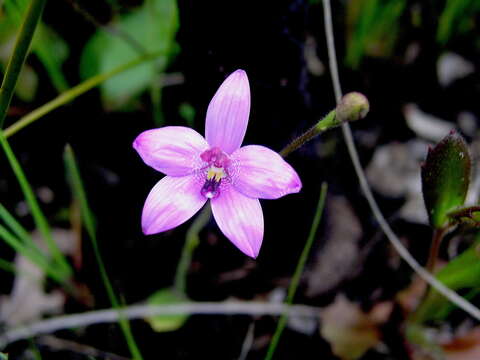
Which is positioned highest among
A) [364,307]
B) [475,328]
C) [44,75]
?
[44,75]

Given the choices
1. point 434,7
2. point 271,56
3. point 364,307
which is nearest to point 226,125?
point 271,56

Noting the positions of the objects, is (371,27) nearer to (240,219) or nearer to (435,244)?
(435,244)

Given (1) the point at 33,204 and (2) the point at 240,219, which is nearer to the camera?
(2) the point at 240,219

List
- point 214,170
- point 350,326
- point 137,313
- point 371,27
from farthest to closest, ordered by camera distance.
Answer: point 371,27 < point 350,326 < point 137,313 < point 214,170

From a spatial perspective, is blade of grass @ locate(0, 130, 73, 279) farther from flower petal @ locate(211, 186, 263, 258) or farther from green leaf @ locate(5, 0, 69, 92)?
flower petal @ locate(211, 186, 263, 258)

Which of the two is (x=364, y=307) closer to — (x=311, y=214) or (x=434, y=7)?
(x=311, y=214)

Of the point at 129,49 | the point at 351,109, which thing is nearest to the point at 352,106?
the point at 351,109

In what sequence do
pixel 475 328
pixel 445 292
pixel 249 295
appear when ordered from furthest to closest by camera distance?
pixel 249 295
pixel 475 328
pixel 445 292
